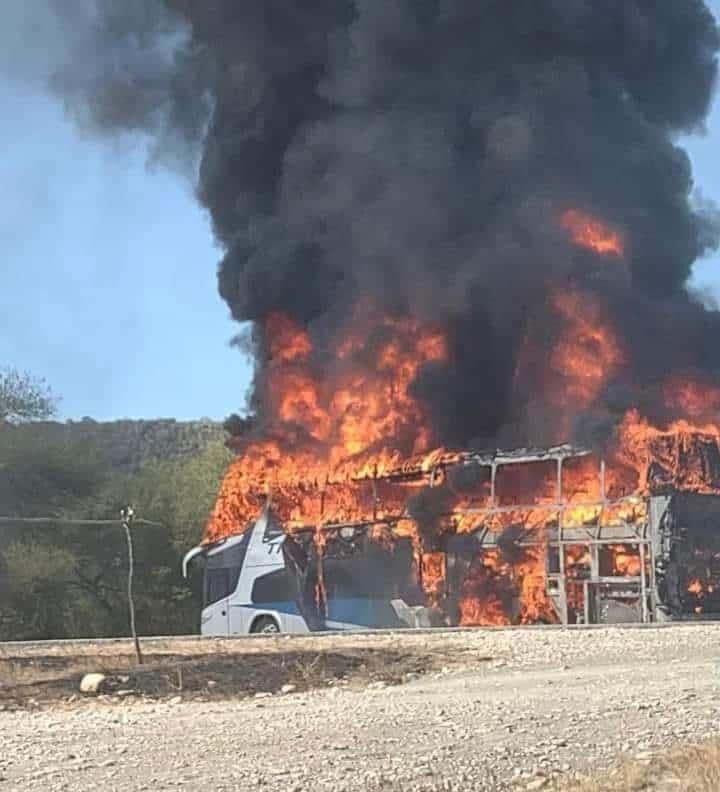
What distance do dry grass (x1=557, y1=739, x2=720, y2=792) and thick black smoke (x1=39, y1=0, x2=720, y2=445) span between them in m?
21.8

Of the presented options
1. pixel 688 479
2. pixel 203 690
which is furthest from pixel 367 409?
pixel 203 690

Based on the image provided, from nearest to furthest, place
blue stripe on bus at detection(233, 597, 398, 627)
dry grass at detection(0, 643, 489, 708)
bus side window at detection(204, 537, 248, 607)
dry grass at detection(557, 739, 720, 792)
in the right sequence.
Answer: dry grass at detection(557, 739, 720, 792) < dry grass at detection(0, 643, 489, 708) < blue stripe on bus at detection(233, 597, 398, 627) < bus side window at detection(204, 537, 248, 607)

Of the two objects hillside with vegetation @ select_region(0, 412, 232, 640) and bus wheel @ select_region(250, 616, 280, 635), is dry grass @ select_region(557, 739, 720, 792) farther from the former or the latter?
hillside with vegetation @ select_region(0, 412, 232, 640)

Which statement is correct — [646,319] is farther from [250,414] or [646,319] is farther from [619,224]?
[250,414]

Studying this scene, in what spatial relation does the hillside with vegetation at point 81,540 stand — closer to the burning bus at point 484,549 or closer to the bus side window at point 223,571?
the bus side window at point 223,571

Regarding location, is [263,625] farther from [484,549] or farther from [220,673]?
[220,673]

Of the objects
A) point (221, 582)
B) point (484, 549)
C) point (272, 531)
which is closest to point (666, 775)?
point (484, 549)

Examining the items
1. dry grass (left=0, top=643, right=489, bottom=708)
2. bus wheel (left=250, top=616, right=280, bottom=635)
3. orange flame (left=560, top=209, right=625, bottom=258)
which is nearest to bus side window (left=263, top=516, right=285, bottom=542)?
bus wheel (left=250, top=616, right=280, bottom=635)

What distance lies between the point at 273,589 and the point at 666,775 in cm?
1963

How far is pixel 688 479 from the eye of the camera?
2470cm

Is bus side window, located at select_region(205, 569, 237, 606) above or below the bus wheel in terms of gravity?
above

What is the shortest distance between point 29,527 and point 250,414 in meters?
7.63

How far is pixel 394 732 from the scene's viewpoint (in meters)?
12.8

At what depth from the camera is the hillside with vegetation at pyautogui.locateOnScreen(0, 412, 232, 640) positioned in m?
39.7
